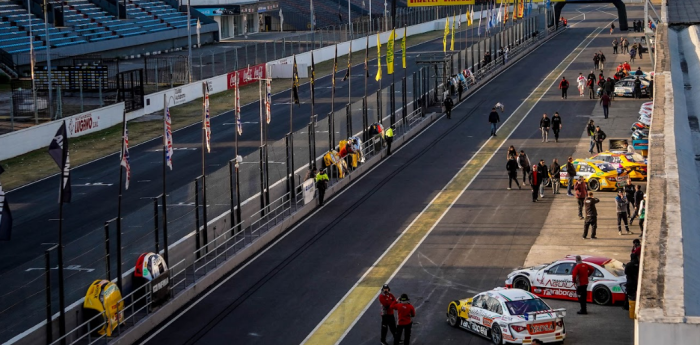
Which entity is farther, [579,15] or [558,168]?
[579,15]

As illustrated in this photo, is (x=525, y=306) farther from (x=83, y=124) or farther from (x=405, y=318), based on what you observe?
(x=83, y=124)

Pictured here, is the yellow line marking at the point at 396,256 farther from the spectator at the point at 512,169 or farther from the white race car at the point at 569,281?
the white race car at the point at 569,281

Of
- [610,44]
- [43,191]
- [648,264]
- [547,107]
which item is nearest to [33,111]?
[43,191]

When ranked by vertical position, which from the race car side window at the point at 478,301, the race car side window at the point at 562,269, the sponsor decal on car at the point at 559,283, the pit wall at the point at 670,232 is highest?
→ the pit wall at the point at 670,232

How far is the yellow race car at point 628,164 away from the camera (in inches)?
1601

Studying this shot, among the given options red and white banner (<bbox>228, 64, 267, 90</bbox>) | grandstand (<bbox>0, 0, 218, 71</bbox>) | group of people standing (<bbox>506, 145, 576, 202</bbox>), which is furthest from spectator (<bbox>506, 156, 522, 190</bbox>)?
grandstand (<bbox>0, 0, 218, 71</bbox>)

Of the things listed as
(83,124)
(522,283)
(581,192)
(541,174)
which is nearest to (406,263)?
(522,283)

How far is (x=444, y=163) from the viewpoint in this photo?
151 feet

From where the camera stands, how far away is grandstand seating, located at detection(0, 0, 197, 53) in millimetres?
72688

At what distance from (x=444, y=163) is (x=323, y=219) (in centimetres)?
1067

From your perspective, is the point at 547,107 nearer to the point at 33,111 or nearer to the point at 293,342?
the point at 33,111

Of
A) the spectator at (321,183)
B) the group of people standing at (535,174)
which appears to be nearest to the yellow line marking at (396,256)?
the group of people standing at (535,174)

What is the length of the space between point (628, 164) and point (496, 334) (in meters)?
18.9

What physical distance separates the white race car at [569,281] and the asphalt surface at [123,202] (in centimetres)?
920
